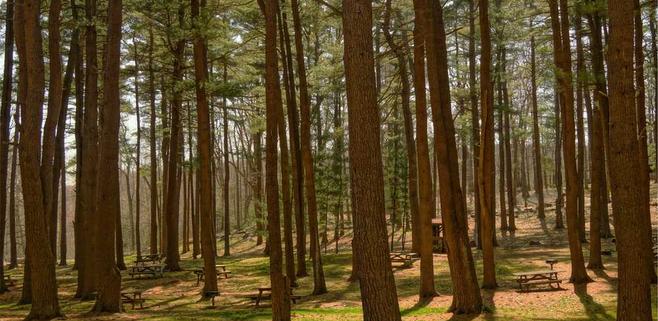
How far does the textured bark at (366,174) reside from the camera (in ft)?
21.2

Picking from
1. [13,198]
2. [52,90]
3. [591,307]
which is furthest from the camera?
[13,198]

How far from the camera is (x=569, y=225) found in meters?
14.7

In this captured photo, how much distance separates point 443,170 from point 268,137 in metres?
3.54

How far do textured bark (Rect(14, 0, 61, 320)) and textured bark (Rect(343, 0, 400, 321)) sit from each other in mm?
7506

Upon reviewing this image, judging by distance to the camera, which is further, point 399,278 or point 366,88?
point 399,278

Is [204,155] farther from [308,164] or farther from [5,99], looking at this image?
[5,99]

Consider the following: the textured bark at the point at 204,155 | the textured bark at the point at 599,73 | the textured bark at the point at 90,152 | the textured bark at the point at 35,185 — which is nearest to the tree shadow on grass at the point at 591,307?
the textured bark at the point at 599,73

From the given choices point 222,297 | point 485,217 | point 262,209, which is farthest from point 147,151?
point 485,217

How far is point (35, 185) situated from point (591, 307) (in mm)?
11007

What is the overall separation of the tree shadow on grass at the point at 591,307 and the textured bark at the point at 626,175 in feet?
12.0

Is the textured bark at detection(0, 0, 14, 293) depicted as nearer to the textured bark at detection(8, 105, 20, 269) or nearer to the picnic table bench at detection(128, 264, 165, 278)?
the picnic table bench at detection(128, 264, 165, 278)

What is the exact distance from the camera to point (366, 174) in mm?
6613

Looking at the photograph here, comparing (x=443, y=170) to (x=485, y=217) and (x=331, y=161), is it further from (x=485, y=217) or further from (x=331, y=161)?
(x=331, y=161)

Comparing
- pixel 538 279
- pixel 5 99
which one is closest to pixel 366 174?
pixel 538 279
